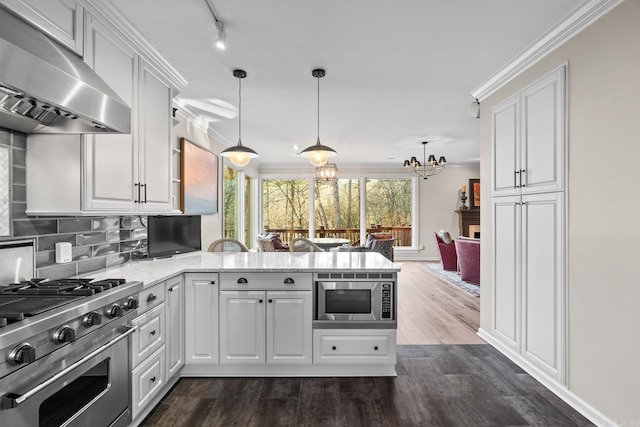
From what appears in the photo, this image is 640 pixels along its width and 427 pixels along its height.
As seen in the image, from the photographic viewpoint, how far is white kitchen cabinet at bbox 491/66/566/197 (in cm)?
240

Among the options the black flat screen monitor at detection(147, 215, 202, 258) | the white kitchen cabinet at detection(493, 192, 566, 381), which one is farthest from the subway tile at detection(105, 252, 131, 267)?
the white kitchen cabinet at detection(493, 192, 566, 381)

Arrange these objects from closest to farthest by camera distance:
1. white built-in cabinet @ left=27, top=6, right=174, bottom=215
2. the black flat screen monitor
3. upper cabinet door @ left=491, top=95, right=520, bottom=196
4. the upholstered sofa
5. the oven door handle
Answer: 1. the oven door handle
2. white built-in cabinet @ left=27, top=6, right=174, bottom=215
3. upper cabinet door @ left=491, top=95, right=520, bottom=196
4. the black flat screen monitor
5. the upholstered sofa

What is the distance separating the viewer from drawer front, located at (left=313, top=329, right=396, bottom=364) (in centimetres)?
262

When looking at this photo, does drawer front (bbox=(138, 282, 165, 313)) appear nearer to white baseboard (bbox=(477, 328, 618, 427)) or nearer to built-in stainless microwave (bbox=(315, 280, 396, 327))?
built-in stainless microwave (bbox=(315, 280, 396, 327))

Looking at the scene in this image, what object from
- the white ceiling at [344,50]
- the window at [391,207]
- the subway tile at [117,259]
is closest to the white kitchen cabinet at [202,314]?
the subway tile at [117,259]

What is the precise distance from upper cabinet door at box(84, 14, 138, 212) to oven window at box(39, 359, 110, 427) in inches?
36.5

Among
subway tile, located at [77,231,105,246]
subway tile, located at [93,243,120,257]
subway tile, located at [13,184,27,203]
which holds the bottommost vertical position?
subway tile, located at [93,243,120,257]

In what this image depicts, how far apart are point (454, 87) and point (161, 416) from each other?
12.7 ft

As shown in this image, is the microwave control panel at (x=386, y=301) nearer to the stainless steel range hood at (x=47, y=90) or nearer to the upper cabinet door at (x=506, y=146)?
the upper cabinet door at (x=506, y=146)

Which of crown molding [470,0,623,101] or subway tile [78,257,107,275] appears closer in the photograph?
crown molding [470,0,623,101]

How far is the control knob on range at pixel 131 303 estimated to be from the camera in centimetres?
178

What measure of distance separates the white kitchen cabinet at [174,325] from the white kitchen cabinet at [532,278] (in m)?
2.80

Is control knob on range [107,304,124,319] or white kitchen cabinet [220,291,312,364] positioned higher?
control knob on range [107,304,124,319]

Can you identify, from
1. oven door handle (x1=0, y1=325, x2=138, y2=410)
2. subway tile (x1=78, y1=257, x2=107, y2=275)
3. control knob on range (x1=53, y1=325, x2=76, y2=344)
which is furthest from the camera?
subway tile (x1=78, y1=257, x2=107, y2=275)
